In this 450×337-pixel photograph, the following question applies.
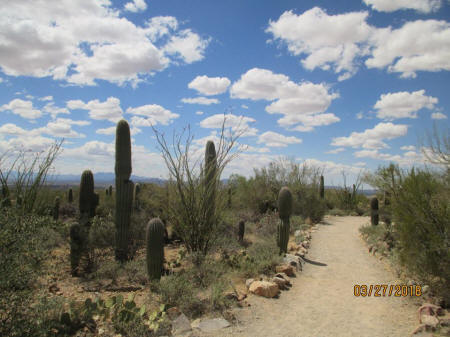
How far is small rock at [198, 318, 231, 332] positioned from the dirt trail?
9cm

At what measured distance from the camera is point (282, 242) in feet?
27.0

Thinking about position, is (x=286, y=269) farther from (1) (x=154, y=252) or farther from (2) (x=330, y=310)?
(1) (x=154, y=252)

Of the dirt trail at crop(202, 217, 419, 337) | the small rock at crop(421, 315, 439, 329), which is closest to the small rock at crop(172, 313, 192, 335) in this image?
the dirt trail at crop(202, 217, 419, 337)

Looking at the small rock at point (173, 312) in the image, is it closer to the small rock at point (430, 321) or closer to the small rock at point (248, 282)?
the small rock at point (248, 282)

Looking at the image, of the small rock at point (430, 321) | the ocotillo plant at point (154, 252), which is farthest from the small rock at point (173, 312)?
the small rock at point (430, 321)

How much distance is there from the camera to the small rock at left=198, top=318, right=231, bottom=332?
168 inches

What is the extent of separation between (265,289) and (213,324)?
1411mm

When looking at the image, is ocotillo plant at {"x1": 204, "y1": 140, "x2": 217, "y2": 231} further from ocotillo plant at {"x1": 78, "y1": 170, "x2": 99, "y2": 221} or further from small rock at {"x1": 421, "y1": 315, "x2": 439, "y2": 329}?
small rock at {"x1": 421, "y1": 315, "x2": 439, "y2": 329}

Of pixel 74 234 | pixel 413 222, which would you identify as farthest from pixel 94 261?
pixel 413 222

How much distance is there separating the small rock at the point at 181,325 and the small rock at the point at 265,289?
62.6 inches

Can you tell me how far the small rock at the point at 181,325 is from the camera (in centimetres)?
415

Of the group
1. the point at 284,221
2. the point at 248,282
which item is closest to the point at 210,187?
the point at 248,282

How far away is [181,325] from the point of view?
4250 mm

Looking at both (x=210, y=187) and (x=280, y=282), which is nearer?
(x=280, y=282)
